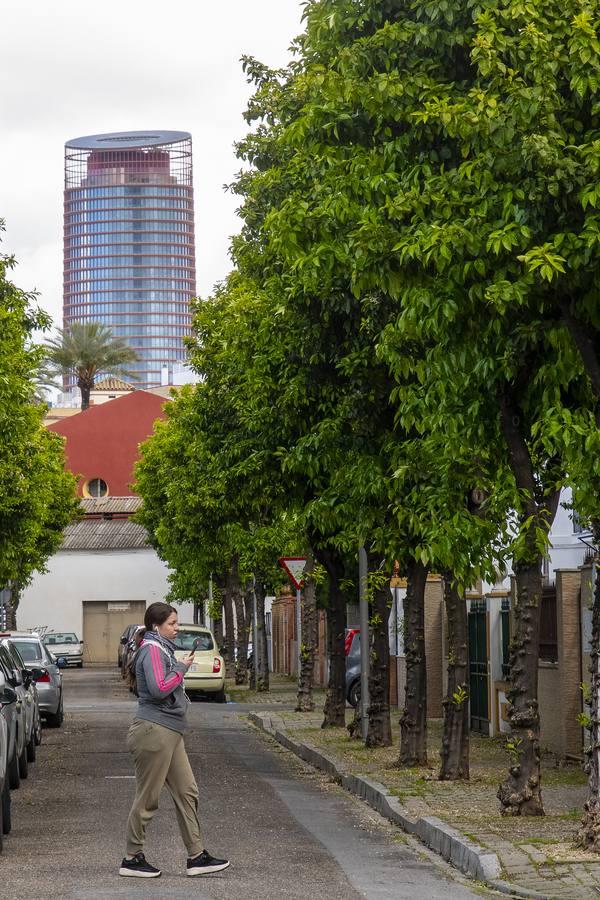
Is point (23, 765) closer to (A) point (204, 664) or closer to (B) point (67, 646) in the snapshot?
(A) point (204, 664)

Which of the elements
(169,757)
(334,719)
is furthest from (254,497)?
(169,757)

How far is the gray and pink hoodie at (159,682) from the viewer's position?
10.0 meters

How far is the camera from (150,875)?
396 inches

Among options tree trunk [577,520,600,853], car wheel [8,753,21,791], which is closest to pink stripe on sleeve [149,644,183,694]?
tree trunk [577,520,600,853]

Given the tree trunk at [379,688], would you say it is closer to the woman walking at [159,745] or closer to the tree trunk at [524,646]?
the tree trunk at [524,646]

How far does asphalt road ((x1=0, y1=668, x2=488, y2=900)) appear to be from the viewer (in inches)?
381

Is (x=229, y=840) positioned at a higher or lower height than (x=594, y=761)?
lower

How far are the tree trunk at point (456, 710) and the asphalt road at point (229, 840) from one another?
1.11m

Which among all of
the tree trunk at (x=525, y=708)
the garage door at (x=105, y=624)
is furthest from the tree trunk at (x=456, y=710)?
the garage door at (x=105, y=624)

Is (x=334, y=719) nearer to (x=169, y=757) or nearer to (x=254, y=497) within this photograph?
(x=254, y=497)

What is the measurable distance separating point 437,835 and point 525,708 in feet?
4.70

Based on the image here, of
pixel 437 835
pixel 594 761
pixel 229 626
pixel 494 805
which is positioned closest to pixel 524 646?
pixel 494 805

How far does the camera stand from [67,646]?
69.5m

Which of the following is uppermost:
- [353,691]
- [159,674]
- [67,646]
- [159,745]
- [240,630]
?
[159,674]
